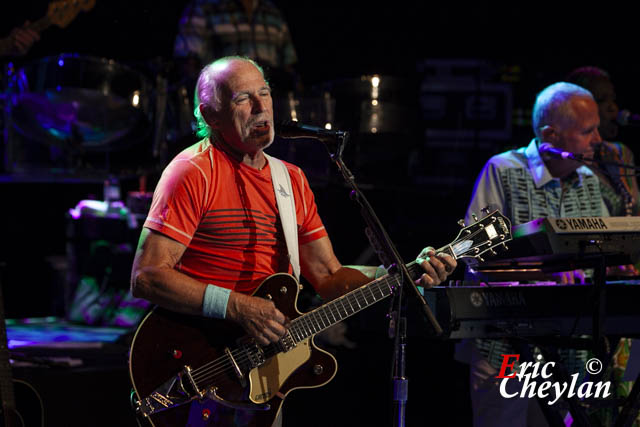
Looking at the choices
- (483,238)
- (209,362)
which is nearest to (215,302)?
(209,362)

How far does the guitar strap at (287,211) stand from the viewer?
10.4 feet

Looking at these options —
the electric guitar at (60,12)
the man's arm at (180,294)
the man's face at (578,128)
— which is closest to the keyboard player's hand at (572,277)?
the man's face at (578,128)

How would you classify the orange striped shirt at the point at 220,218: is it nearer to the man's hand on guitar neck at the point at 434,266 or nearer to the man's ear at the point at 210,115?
the man's ear at the point at 210,115

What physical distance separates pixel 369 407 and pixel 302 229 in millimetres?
1840

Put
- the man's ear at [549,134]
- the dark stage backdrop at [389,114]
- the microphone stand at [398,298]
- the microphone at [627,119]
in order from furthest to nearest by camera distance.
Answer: the dark stage backdrop at [389,114], the microphone at [627,119], the man's ear at [549,134], the microphone stand at [398,298]

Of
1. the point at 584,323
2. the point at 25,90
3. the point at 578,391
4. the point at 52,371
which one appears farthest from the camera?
the point at 25,90

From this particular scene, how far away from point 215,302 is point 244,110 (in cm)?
85

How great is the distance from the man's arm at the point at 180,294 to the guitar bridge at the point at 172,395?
27 cm

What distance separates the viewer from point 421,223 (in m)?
5.30

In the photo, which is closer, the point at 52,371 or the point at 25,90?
the point at 52,371

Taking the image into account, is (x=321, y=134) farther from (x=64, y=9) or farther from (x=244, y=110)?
(x=64, y=9)

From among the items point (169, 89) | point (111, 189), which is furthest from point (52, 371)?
point (111, 189)

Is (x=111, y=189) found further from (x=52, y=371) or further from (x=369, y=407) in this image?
(x=369, y=407)

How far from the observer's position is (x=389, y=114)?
5.30 meters
